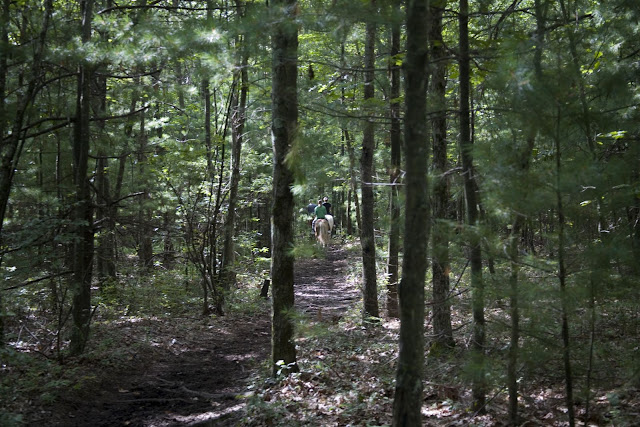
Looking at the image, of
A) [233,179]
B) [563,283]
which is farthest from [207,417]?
[233,179]

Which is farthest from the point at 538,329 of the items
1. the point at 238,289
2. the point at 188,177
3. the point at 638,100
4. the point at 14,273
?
the point at 238,289

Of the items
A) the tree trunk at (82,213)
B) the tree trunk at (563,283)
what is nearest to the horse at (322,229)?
the tree trunk at (82,213)

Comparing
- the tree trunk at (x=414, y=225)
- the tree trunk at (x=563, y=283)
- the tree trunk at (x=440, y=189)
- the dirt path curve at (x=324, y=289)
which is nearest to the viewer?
the tree trunk at (x=414, y=225)

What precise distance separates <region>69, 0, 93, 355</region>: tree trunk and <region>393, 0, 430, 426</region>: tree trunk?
633 centimetres

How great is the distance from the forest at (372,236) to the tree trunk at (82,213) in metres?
0.04

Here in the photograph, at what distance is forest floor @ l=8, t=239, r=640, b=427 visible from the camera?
529cm

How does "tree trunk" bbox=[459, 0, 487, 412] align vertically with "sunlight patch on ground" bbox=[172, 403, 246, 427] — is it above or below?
above

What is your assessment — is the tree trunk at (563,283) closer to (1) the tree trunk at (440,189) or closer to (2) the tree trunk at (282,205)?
(1) the tree trunk at (440,189)

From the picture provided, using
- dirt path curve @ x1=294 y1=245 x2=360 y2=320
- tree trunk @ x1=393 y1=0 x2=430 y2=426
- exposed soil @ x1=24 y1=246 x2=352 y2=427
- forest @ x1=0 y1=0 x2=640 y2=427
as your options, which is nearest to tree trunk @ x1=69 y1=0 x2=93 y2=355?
forest @ x1=0 y1=0 x2=640 y2=427

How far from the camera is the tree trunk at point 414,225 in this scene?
12.2 ft

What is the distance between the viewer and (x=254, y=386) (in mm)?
6918

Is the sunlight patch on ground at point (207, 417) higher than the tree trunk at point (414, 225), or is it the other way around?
the tree trunk at point (414, 225)

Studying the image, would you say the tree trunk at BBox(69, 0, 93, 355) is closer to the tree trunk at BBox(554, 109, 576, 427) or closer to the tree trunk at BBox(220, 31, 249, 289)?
the tree trunk at BBox(220, 31, 249, 289)

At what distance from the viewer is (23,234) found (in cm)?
698
